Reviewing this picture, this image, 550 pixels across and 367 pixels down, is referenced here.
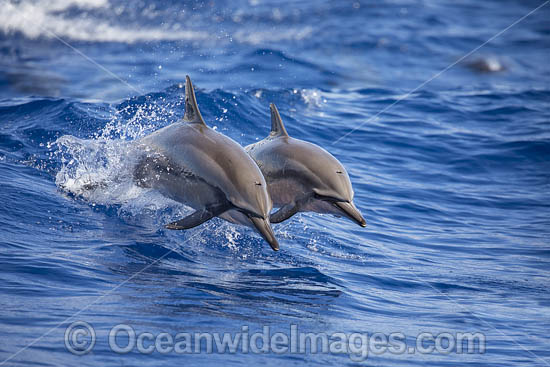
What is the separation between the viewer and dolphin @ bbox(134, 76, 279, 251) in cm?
570

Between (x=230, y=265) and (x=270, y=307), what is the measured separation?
1.18m

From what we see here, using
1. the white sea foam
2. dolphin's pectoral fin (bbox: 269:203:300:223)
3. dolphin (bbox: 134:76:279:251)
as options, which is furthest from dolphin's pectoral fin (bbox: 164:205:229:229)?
the white sea foam

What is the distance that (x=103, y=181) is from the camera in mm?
7934

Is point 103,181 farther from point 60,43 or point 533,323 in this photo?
point 60,43

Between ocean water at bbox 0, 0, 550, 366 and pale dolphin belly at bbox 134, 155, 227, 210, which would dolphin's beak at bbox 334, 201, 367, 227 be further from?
pale dolphin belly at bbox 134, 155, 227, 210

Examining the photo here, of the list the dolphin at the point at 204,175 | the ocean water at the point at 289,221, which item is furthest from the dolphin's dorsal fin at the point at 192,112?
the ocean water at the point at 289,221

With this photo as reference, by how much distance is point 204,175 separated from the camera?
19.6 feet

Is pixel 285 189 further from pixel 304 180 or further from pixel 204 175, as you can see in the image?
pixel 204 175

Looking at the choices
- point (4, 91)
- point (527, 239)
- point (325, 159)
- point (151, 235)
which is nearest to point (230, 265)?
point (151, 235)

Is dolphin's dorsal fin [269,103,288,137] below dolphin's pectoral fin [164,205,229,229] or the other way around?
the other way around

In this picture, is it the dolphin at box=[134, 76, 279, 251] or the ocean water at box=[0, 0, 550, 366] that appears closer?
the ocean water at box=[0, 0, 550, 366]

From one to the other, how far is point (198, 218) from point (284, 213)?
1022 millimetres

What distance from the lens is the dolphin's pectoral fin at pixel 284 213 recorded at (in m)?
6.49

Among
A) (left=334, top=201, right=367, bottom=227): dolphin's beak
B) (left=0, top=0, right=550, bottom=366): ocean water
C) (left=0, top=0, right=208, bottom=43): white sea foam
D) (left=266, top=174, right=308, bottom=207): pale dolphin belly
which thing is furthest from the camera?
(left=0, top=0, right=208, bottom=43): white sea foam
